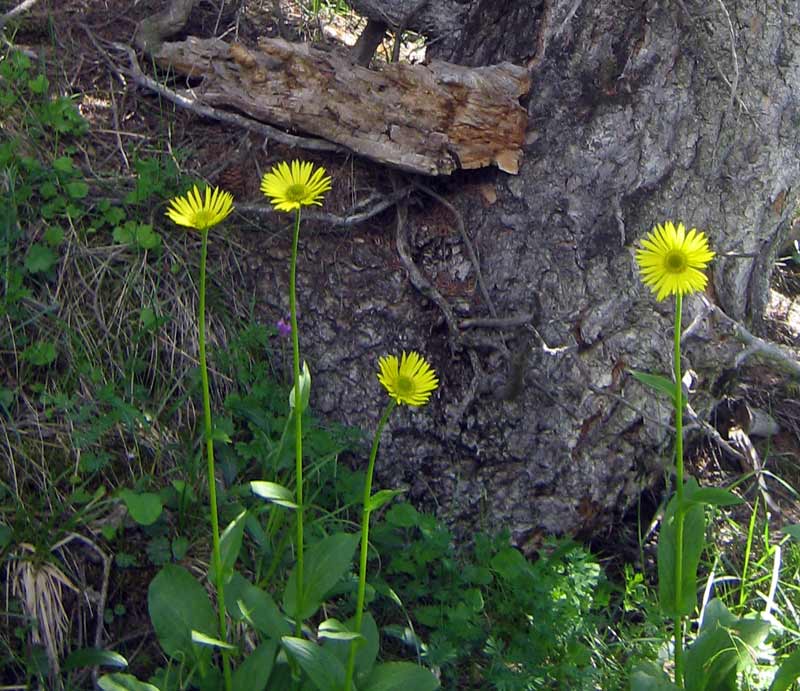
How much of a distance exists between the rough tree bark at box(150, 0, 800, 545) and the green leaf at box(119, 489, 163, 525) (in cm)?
59

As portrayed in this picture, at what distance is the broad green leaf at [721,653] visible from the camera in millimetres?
1894

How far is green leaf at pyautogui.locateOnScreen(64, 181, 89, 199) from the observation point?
8.57ft

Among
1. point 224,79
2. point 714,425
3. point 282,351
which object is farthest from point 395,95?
point 714,425

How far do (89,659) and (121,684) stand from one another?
320mm

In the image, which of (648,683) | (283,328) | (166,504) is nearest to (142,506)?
(166,504)

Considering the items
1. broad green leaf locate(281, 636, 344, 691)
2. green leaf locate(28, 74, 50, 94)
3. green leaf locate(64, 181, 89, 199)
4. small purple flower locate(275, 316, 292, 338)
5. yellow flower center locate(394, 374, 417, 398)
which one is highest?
yellow flower center locate(394, 374, 417, 398)

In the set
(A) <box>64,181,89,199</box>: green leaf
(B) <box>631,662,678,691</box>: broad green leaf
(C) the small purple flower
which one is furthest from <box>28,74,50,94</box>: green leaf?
(B) <box>631,662,678,691</box>: broad green leaf

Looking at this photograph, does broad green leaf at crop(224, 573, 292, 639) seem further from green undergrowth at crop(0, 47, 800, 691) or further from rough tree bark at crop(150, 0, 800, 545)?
rough tree bark at crop(150, 0, 800, 545)

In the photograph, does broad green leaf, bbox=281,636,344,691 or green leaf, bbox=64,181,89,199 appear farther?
green leaf, bbox=64,181,89,199

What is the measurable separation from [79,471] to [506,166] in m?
1.36

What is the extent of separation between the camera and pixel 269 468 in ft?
7.66

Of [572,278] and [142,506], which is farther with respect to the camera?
[572,278]

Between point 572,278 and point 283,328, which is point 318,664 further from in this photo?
point 572,278

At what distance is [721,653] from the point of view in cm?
189
